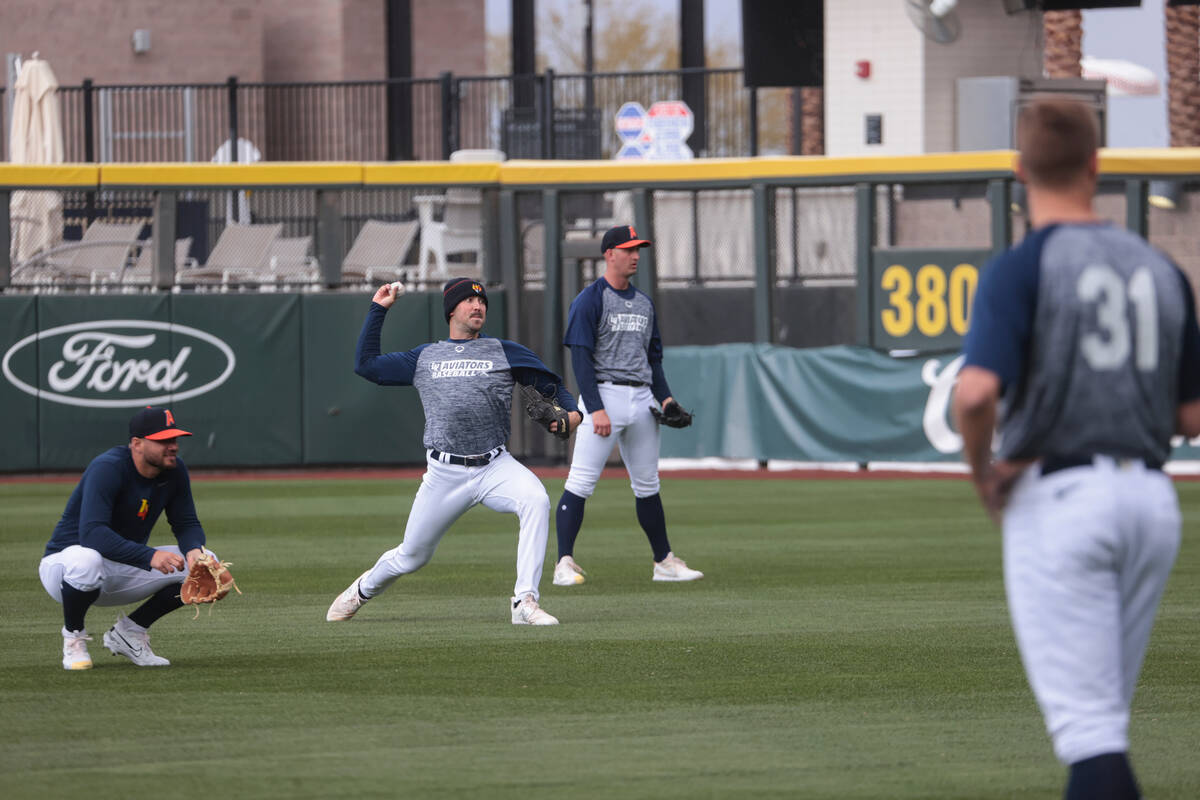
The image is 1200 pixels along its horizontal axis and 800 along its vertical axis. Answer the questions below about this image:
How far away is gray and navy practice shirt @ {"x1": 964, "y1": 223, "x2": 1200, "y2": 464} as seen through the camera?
3.83 m

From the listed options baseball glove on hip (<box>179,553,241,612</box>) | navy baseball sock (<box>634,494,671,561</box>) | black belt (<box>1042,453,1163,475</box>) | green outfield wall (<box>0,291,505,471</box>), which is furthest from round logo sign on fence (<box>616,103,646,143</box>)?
black belt (<box>1042,453,1163,475</box>)

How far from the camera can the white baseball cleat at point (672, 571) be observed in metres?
11.1

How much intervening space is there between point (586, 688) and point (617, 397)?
4005mm

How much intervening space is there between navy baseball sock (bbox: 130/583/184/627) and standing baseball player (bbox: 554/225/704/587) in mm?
3579

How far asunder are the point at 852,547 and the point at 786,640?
4646mm

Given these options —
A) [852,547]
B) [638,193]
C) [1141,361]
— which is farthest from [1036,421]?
[638,193]

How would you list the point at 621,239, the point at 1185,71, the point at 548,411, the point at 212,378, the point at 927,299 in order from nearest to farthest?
the point at 548,411
the point at 621,239
the point at 927,299
the point at 212,378
the point at 1185,71

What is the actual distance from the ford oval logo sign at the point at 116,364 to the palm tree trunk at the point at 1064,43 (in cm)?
1267

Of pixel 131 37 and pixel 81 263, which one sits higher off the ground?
pixel 131 37

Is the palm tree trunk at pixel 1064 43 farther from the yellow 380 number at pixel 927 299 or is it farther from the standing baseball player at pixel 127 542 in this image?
the standing baseball player at pixel 127 542

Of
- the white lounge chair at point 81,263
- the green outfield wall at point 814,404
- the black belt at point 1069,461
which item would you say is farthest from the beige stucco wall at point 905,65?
the black belt at point 1069,461

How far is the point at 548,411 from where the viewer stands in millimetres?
9195

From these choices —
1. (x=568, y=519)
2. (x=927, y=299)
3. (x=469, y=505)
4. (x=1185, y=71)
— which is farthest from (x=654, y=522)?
(x=1185, y=71)

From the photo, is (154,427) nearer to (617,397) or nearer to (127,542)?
(127,542)
